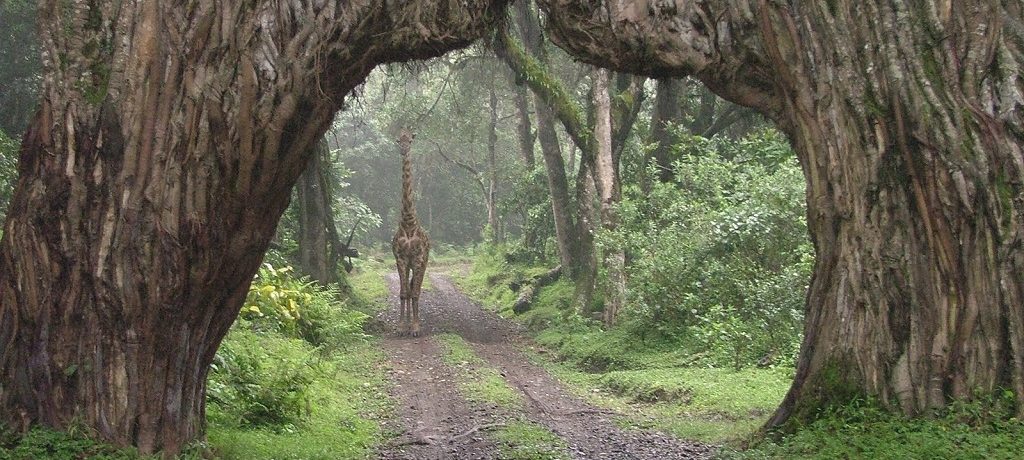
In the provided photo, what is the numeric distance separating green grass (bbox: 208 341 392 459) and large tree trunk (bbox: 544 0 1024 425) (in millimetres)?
3838

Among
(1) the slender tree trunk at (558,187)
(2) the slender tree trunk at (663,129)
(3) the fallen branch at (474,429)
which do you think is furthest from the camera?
(1) the slender tree trunk at (558,187)

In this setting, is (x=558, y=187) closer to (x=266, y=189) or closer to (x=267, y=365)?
(x=267, y=365)

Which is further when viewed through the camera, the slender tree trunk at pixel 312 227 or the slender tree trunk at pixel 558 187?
the slender tree trunk at pixel 558 187

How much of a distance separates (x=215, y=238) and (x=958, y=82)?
5147 mm

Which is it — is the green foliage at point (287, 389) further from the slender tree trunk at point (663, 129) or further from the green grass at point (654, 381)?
the slender tree trunk at point (663, 129)

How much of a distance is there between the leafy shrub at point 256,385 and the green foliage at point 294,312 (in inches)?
95.1

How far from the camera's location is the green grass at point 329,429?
23.8 feet

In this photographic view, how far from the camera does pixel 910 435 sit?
578cm

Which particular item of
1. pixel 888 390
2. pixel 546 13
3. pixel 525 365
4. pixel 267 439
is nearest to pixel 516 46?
pixel 525 365

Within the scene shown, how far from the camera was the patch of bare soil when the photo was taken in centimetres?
796

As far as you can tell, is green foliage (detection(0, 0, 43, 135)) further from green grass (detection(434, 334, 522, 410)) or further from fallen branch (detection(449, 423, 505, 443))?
fallen branch (detection(449, 423, 505, 443))

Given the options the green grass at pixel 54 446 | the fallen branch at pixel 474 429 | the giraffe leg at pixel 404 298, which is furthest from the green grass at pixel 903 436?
the giraffe leg at pixel 404 298

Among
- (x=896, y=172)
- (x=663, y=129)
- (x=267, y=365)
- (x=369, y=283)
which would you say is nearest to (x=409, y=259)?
(x=663, y=129)

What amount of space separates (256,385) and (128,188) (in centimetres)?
310
